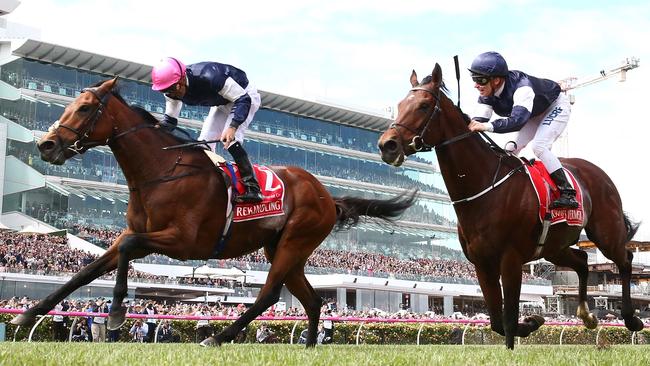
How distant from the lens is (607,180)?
7.42 metres

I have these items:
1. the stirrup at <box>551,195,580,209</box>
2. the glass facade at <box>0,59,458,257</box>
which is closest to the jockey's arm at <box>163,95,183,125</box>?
the stirrup at <box>551,195,580,209</box>

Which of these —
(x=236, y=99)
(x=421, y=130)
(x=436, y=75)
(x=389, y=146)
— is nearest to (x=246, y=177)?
(x=236, y=99)

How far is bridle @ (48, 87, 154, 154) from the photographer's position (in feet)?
19.5

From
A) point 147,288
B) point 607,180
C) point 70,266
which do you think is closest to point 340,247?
point 147,288

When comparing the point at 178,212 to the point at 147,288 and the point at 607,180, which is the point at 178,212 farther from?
the point at 147,288

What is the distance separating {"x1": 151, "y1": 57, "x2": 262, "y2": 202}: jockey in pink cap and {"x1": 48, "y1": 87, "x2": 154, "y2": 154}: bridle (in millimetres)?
417

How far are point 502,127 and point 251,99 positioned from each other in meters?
2.22

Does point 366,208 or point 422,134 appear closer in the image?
point 422,134

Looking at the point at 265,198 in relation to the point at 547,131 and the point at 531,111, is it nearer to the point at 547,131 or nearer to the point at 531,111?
the point at 531,111

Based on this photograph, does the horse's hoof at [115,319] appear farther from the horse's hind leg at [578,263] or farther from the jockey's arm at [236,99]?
the horse's hind leg at [578,263]

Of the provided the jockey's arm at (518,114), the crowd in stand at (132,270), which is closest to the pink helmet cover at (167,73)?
the jockey's arm at (518,114)

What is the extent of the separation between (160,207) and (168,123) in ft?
3.51

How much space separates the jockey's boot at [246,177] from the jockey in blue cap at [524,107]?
1902mm

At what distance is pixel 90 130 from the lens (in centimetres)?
605
